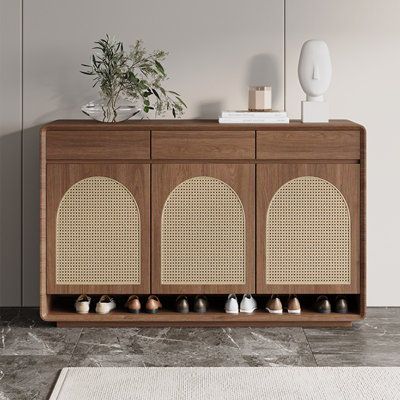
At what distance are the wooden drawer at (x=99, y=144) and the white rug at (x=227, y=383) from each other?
1.08 meters

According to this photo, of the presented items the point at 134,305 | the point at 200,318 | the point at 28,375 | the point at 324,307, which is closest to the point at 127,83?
the point at 134,305

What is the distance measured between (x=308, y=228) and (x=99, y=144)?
105cm

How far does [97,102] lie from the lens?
15.5 ft

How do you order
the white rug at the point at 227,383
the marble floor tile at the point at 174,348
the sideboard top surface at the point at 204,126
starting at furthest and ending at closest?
the sideboard top surface at the point at 204,126
the marble floor tile at the point at 174,348
the white rug at the point at 227,383

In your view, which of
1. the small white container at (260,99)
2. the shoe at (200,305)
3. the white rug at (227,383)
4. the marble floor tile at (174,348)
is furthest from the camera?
the small white container at (260,99)

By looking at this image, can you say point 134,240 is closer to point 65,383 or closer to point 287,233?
point 287,233

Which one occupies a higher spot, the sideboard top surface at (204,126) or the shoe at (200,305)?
the sideboard top surface at (204,126)

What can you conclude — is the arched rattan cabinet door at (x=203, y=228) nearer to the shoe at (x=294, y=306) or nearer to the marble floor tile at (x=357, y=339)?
the shoe at (x=294, y=306)

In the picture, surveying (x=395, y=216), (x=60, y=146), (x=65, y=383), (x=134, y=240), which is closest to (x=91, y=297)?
(x=134, y=240)

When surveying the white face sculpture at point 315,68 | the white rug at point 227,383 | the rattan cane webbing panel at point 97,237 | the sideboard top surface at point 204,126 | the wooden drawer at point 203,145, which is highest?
the white face sculpture at point 315,68

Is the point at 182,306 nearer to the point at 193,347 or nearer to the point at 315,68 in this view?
the point at 193,347

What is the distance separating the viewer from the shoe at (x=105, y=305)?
4.48 meters

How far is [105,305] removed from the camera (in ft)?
14.7

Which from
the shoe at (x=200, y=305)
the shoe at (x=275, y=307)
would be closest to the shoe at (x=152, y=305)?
the shoe at (x=200, y=305)
